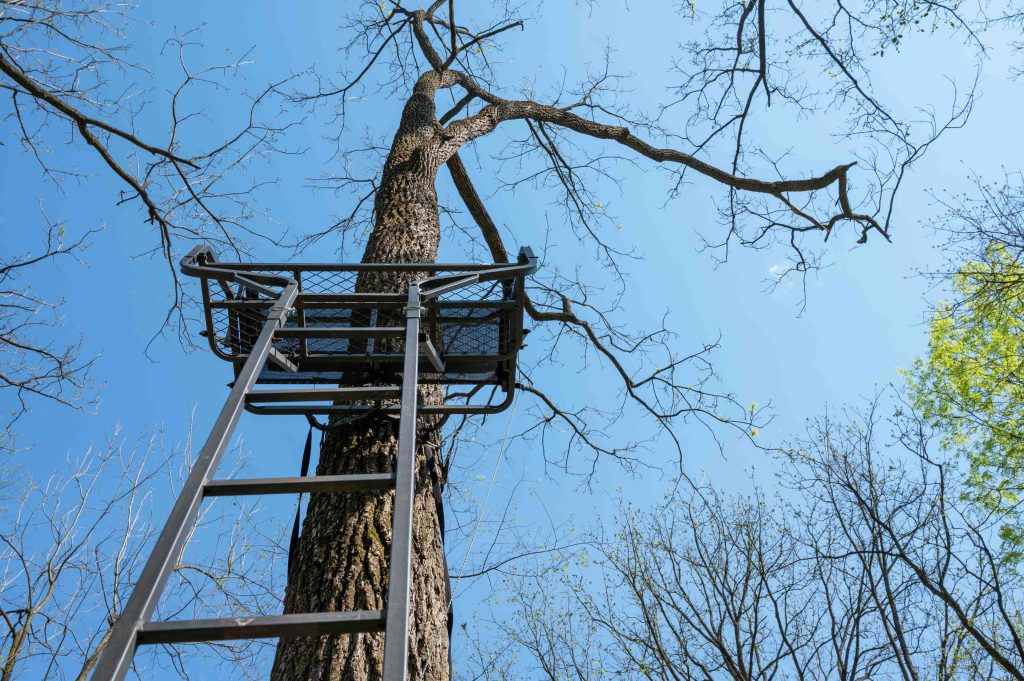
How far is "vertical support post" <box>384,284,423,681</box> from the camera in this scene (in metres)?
1.16

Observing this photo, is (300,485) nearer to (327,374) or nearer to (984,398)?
(327,374)

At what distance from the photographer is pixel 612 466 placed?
5594mm

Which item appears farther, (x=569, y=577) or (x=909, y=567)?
(x=569, y=577)

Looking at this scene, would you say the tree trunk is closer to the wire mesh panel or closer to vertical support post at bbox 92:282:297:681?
the wire mesh panel

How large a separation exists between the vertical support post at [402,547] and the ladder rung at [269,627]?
0.04 m

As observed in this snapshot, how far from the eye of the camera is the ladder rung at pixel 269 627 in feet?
4.00

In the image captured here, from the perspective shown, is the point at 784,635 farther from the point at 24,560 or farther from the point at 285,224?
the point at 24,560

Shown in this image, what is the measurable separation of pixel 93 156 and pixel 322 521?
11.6 ft

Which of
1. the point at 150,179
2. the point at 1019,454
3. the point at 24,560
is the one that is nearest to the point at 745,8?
the point at 150,179

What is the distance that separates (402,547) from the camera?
1341 millimetres

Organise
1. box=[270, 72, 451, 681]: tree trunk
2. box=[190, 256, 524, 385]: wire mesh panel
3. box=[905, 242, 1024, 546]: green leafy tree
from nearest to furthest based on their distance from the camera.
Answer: box=[270, 72, 451, 681]: tree trunk < box=[190, 256, 524, 385]: wire mesh panel < box=[905, 242, 1024, 546]: green leafy tree

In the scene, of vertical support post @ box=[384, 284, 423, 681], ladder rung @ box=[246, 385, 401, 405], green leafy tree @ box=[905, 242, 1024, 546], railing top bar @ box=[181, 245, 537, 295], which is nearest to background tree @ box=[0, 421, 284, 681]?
railing top bar @ box=[181, 245, 537, 295]

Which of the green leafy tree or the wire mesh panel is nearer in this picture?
the wire mesh panel

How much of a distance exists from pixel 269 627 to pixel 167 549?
279 mm
